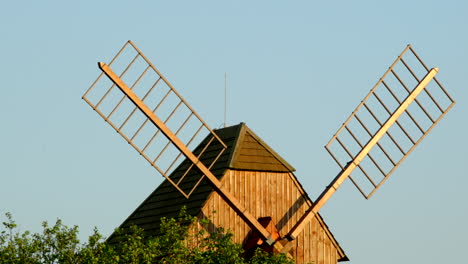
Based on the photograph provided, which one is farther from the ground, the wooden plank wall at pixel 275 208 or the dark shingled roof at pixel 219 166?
the dark shingled roof at pixel 219 166

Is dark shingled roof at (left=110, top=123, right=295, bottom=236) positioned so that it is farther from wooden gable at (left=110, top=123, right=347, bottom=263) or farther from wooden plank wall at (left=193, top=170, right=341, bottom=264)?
wooden plank wall at (left=193, top=170, right=341, bottom=264)

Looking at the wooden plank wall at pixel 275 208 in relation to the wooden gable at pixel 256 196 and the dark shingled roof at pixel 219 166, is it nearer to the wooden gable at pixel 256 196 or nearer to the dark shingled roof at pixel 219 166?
the wooden gable at pixel 256 196

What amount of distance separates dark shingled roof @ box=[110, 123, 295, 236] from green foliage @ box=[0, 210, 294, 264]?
2.25 m

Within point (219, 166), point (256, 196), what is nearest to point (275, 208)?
point (256, 196)

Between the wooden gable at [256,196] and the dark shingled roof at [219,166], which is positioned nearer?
the wooden gable at [256,196]

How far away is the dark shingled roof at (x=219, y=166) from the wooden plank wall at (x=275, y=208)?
207 mm

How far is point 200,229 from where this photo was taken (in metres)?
28.8

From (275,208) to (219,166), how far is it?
172cm

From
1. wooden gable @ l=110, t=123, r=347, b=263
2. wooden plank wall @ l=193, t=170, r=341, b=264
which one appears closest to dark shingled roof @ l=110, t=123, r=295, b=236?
wooden gable @ l=110, t=123, r=347, b=263

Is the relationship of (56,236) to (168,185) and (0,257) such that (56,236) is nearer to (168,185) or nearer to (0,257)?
(0,257)

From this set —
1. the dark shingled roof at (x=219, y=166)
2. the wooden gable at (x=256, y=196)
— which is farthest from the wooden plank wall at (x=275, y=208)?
the dark shingled roof at (x=219, y=166)

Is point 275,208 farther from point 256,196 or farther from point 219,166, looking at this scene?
point 219,166

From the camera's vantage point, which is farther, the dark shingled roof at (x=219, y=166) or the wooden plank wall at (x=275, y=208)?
the dark shingled roof at (x=219, y=166)

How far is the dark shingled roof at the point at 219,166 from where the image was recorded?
29.9 meters
